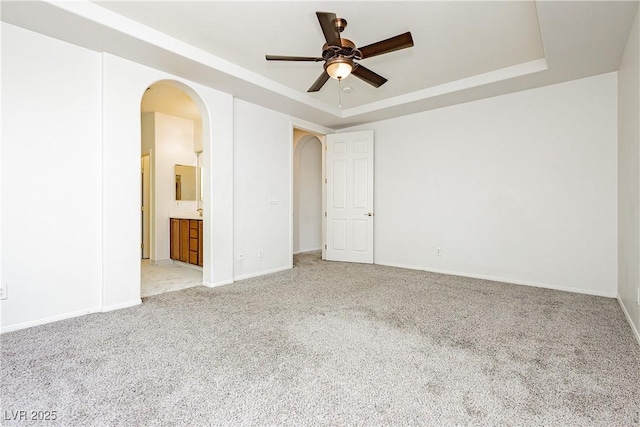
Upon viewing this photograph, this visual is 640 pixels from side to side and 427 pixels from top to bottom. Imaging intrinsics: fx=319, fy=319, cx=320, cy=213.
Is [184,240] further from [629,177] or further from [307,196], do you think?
[629,177]

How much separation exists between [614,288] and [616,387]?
7.85 ft

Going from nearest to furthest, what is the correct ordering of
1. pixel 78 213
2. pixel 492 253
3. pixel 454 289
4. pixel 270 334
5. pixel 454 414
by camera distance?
1. pixel 454 414
2. pixel 270 334
3. pixel 78 213
4. pixel 454 289
5. pixel 492 253

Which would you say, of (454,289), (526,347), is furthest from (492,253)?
(526,347)

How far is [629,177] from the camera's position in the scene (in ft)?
9.20

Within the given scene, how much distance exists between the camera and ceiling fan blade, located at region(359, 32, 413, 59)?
2.33 metres

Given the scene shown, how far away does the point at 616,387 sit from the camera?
175 centimetres

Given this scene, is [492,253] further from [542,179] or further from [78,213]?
[78,213]

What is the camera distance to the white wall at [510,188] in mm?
3592

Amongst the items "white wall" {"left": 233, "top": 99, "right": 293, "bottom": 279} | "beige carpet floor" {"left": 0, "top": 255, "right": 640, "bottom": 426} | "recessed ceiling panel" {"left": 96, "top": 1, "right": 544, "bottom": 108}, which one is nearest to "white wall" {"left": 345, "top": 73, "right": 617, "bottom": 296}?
"beige carpet floor" {"left": 0, "top": 255, "right": 640, "bottom": 426}

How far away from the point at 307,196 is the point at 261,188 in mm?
2610

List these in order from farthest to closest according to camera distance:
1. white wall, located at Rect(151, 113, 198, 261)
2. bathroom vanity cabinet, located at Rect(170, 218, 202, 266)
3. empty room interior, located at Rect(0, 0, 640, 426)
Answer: white wall, located at Rect(151, 113, 198, 261) < bathroom vanity cabinet, located at Rect(170, 218, 202, 266) < empty room interior, located at Rect(0, 0, 640, 426)

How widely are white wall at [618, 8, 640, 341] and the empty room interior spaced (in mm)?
46

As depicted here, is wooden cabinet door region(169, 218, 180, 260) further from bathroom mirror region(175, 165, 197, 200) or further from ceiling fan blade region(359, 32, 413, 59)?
ceiling fan blade region(359, 32, 413, 59)

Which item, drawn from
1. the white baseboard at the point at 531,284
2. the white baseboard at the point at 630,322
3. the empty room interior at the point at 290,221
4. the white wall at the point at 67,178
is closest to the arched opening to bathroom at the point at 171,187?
the empty room interior at the point at 290,221
